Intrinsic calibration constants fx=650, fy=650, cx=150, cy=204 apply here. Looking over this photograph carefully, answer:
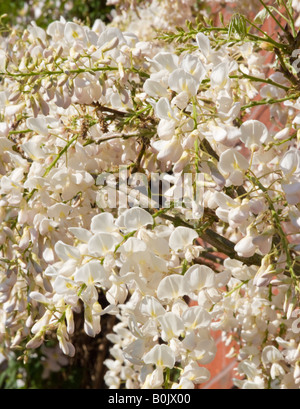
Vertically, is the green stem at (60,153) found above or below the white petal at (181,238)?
above

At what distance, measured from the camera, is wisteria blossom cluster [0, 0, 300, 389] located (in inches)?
29.9

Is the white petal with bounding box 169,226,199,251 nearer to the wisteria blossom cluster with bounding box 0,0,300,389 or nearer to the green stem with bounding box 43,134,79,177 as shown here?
the wisteria blossom cluster with bounding box 0,0,300,389

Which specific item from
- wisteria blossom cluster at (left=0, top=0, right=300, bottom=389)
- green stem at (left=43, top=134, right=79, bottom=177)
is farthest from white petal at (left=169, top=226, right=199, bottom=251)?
green stem at (left=43, top=134, right=79, bottom=177)

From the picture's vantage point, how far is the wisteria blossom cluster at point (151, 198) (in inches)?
29.9

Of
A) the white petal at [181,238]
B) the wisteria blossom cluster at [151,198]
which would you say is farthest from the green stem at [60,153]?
the white petal at [181,238]

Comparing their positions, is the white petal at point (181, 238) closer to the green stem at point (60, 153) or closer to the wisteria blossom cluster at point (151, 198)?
the wisteria blossom cluster at point (151, 198)

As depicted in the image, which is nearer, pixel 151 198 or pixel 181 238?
pixel 181 238

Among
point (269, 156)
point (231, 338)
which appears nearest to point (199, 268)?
point (269, 156)

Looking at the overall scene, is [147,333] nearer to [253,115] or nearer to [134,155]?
[134,155]

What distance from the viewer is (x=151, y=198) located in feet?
3.06

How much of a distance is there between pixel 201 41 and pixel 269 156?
193mm

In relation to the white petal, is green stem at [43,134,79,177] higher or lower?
higher

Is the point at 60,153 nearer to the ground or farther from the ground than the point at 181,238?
farther from the ground

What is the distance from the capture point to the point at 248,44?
3.73 feet
